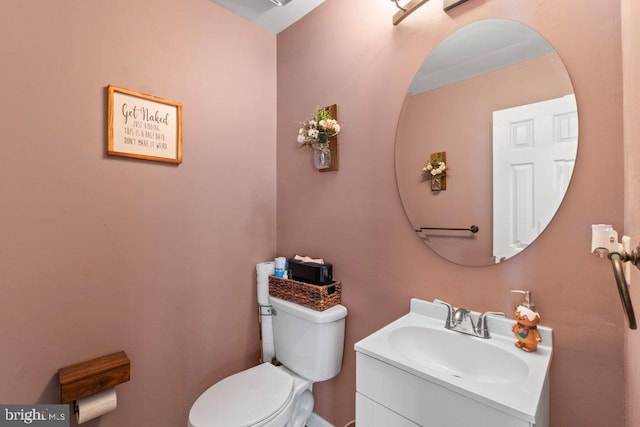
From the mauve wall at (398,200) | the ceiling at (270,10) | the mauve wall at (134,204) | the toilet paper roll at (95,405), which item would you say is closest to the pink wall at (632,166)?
the mauve wall at (398,200)

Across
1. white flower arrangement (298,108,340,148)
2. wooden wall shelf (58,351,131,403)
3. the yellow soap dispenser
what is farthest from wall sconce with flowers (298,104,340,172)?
wooden wall shelf (58,351,131,403)

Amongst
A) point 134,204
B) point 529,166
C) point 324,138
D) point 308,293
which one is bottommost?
point 308,293

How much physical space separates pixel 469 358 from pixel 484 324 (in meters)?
0.14

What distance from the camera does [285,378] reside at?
1397 millimetres

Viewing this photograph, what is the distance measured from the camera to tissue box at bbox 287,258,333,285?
151 centimetres

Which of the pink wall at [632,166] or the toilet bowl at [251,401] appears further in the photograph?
the toilet bowl at [251,401]

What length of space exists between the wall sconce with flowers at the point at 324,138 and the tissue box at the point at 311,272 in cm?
55

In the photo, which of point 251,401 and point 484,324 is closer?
point 484,324

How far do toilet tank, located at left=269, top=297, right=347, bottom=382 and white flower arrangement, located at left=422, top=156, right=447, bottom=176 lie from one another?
0.82 m

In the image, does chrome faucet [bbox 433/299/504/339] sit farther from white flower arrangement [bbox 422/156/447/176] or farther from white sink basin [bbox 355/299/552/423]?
white flower arrangement [bbox 422/156/447/176]

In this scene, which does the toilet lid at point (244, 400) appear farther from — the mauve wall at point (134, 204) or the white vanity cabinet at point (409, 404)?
the white vanity cabinet at point (409, 404)

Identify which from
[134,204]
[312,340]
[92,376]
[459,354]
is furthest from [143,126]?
[459,354]

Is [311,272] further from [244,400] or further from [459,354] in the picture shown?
[459,354]

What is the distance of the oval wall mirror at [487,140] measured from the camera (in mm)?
960
